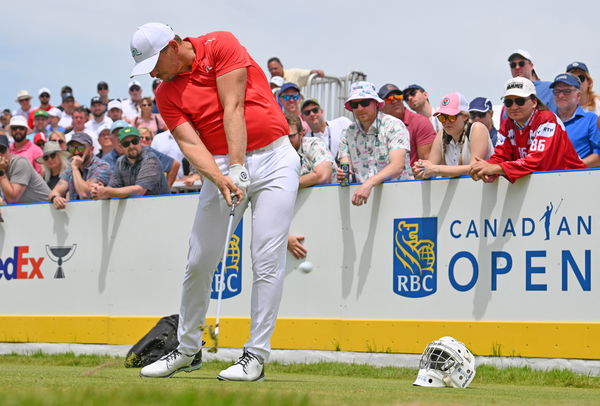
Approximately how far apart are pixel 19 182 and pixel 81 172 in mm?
847

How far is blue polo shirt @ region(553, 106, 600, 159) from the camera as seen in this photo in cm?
951

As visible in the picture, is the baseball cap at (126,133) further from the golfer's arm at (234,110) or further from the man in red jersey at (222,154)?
the golfer's arm at (234,110)

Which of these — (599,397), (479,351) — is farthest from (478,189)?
(599,397)

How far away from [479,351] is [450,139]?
2.21m

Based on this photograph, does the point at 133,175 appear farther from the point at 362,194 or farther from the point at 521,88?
the point at 521,88

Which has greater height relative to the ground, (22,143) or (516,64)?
(516,64)

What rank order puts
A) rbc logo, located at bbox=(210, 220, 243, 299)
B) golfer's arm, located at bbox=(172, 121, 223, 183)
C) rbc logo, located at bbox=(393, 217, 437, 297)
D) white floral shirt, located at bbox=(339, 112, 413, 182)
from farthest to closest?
1. rbc logo, located at bbox=(210, 220, 243, 299)
2. white floral shirt, located at bbox=(339, 112, 413, 182)
3. rbc logo, located at bbox=(393, 217, 437, 297)
4. golfer's arm, located at bbox=(172, 121, 223, 183)

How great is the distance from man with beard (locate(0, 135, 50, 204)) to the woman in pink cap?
5671 mm

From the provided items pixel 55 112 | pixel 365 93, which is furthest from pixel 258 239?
pixel 55 112

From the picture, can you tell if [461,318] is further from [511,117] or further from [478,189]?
[511,117]

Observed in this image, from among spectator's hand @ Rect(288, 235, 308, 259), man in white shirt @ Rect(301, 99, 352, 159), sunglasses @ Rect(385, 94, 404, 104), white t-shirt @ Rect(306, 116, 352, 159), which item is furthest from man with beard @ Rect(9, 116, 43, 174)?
spectator's hand @ Rect(288, 235, 308, 259)

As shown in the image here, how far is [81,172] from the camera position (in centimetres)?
1277

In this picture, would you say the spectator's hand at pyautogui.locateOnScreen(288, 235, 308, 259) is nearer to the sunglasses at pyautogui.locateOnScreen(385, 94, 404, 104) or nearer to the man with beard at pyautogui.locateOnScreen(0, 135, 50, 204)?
the sunglasses at pyautogui.locateOnScreen(385, 94, 404, 104)

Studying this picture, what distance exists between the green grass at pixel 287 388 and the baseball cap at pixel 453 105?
2551 millimetres
